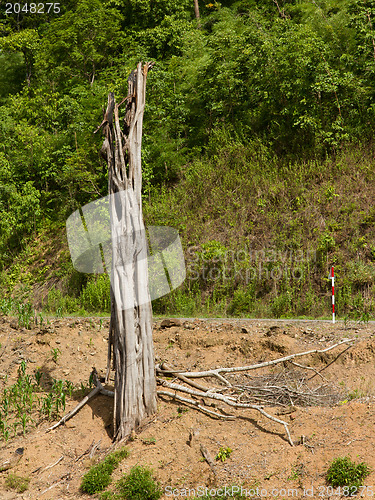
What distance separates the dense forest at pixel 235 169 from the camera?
1192cm

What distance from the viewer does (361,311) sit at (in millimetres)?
10453

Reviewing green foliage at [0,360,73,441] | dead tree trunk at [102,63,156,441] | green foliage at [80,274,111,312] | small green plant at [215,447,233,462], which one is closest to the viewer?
small green plant at [215,447,233,462]

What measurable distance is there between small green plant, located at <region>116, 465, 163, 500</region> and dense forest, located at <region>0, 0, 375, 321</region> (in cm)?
594

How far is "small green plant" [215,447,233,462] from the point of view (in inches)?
218

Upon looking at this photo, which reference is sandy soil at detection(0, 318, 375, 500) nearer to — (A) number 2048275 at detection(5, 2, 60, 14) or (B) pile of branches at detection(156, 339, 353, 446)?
(B) pile of branches at detection(156, 339, 353, 446)

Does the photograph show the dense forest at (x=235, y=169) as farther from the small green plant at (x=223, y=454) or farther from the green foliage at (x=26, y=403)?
the small green plant at (x=223, y=454)

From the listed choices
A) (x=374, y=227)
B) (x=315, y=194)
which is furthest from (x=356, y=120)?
(x=374, y=227)

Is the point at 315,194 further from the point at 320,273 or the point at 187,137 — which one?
the point at 187,137

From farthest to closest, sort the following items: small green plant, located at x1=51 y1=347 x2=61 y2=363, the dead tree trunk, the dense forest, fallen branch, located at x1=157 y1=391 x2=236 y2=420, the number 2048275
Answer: the number 2048275 < the dense forest < small green plant, located at x1=51 y1=347 x2=61 y2=363 < fallen branch, located at x1=157 y1=391 x2=236 y2=420 < the dead tree trunk

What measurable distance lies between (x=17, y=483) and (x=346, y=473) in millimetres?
3590

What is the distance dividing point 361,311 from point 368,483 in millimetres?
6032

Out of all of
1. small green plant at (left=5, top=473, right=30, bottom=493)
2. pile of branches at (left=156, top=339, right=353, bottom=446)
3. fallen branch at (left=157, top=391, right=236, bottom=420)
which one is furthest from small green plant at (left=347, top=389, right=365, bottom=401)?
small green plant at (left=5, top=473, right=30, bottom=493)

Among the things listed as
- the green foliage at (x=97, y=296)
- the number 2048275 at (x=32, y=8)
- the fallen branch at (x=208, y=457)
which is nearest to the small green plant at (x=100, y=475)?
the fallen branch at (x=208, y=457)

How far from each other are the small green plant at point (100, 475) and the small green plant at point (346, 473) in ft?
7.52
